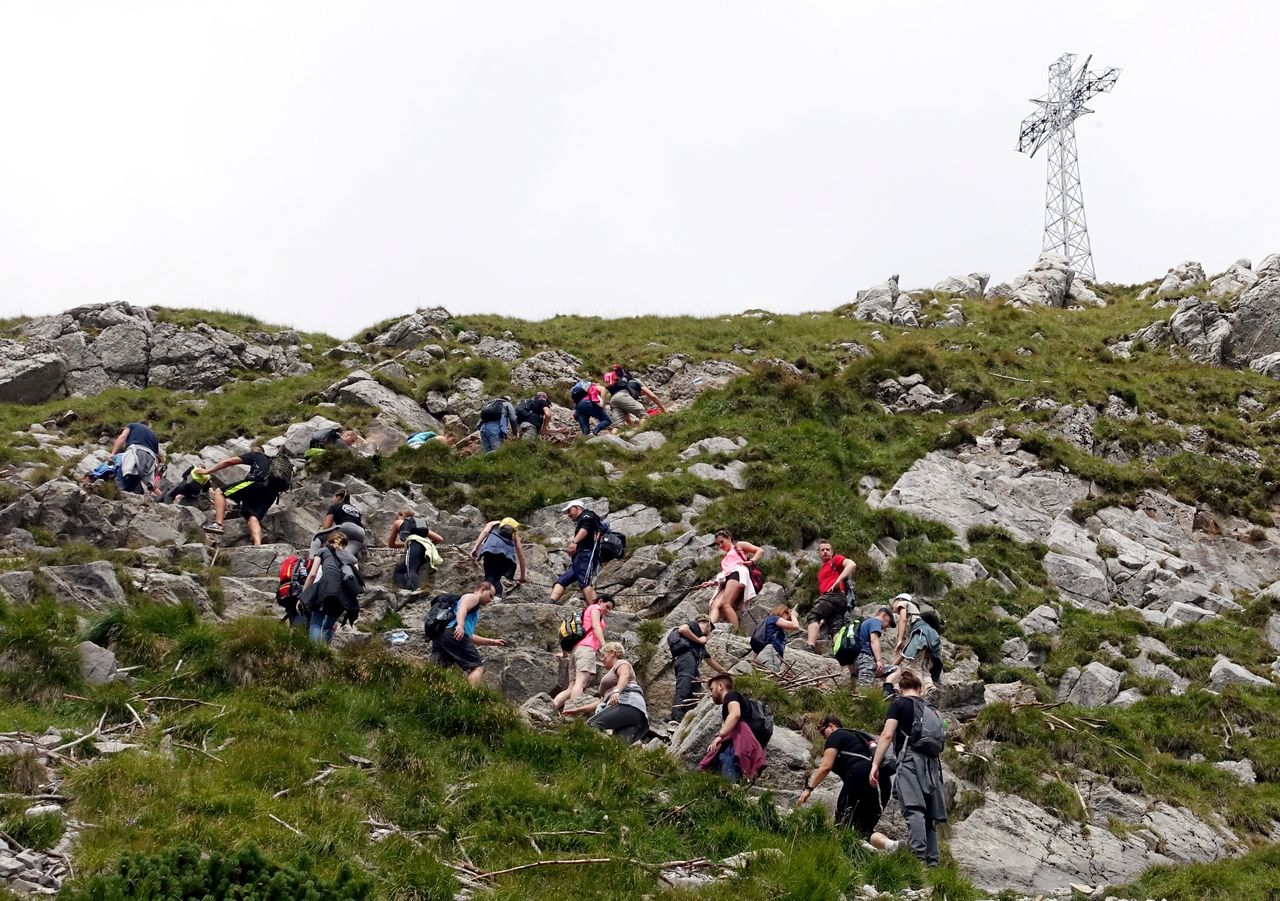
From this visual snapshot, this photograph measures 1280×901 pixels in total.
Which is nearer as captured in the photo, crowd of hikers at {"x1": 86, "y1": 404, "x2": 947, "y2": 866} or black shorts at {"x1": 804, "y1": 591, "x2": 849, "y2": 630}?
crowd of hikers at {"x1": 86, "y1": 404, "x2": 947, "y2": 866}

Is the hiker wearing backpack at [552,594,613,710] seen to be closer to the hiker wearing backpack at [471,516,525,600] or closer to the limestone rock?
the hiker wearing backpack at [471,516,525,600]

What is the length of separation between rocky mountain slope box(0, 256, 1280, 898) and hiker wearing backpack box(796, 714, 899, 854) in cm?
54

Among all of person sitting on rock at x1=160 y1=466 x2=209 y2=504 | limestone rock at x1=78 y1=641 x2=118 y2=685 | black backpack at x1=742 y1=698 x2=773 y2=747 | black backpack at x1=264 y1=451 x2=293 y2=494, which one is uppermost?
black backpack at x1=264 y1=451 x2=293 y2=494

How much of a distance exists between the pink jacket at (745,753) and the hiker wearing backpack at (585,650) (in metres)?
2.82

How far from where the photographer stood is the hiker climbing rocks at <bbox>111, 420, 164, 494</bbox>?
24.6m

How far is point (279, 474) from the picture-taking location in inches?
976

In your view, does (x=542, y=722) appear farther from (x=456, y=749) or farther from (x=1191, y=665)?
(x=1191, y=665)

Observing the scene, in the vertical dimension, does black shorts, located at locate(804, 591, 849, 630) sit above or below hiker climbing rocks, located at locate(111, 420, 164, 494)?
below

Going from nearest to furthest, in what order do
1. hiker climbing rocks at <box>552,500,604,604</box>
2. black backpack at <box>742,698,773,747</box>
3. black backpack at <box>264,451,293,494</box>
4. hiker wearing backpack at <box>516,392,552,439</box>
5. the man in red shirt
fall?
black backpack at <box>742,698,773,747</box> → the man in red shirt → hiker climbing rocks at <box>552,500,604,604</box> → black backpack at <box>264,451,293,494</box> → hiker wearing backpack at <box>516,392,552,439</box>

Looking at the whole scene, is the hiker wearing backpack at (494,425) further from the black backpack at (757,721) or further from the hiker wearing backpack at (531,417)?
the black backpack at (757,721)

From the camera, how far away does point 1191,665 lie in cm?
2028

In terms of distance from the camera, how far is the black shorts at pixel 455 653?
16.6 metres

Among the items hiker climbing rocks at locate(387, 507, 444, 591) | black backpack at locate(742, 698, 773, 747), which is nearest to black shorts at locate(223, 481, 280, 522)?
hiker climbing rocks at locate(387, 507, 444, 591)

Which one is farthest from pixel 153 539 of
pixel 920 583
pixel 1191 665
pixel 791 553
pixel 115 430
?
pixel 1191 665
